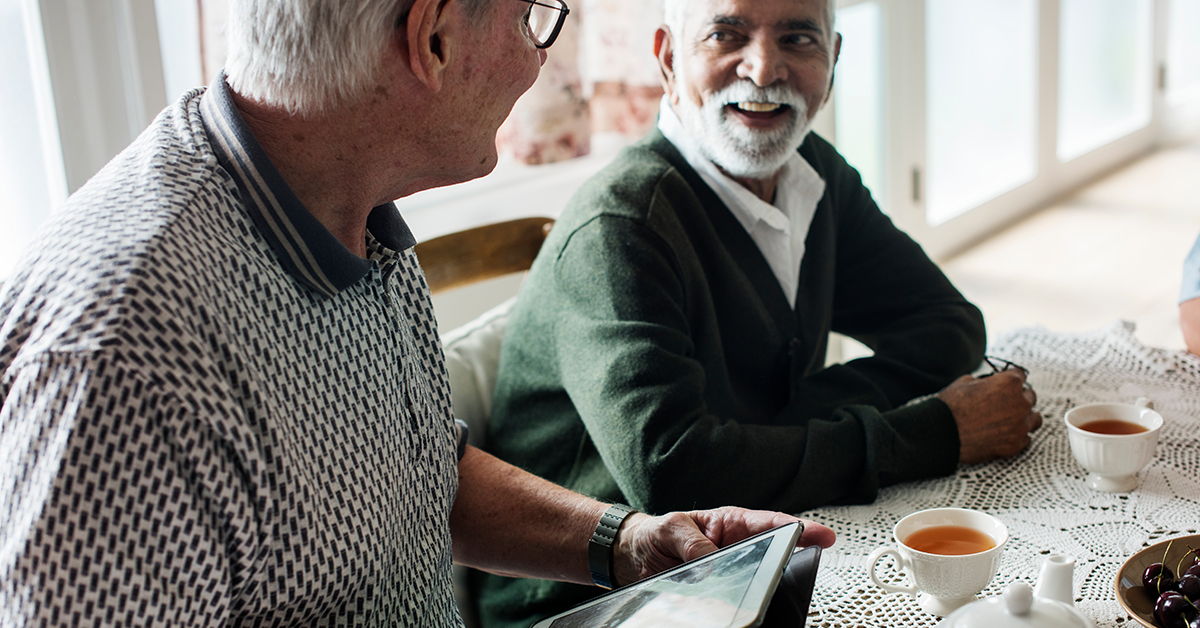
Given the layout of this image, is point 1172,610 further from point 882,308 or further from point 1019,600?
point 882,308

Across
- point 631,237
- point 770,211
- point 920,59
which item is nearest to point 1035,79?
point 920,59

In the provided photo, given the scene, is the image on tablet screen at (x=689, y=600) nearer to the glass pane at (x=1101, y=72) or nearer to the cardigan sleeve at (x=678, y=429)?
the cardigan sleeve at (x=678, y=429)

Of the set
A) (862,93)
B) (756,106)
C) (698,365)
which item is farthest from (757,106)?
(862,93)

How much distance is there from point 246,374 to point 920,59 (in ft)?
10.5

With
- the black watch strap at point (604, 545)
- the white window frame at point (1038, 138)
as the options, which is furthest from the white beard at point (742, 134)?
the white window frame at point (1038, 138)

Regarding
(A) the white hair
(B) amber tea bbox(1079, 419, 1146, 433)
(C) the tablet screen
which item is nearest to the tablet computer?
(C) the tablet screen

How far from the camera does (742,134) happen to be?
144 centimetres

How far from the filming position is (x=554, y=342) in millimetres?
1321

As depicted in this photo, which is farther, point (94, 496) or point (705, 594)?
point (705, 594)

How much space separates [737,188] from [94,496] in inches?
41.1

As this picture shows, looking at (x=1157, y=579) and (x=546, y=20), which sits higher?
(x=546, y=20)

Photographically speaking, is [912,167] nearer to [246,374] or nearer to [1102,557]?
[1102,557]

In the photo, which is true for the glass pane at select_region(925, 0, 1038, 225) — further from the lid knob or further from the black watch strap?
the lid knob

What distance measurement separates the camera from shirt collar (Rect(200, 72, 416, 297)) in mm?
768
